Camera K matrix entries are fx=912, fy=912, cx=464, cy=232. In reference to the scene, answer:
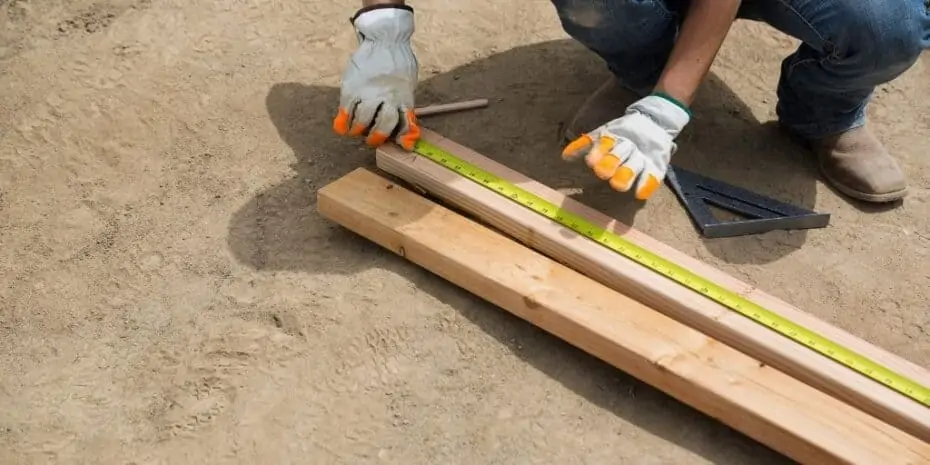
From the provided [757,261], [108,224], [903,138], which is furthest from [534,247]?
[903,138]

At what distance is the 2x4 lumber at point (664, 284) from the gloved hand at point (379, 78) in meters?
0.11

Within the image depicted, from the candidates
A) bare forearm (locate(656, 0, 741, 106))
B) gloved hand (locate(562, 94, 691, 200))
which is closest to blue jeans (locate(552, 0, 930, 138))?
bare forearm (locate(656, 0, 741, 106))

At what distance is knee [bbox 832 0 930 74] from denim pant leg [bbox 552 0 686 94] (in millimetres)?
489

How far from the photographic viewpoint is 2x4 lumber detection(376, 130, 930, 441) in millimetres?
2080

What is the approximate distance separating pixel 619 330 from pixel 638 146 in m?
0.53

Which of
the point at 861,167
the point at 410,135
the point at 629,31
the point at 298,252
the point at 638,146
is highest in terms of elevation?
the point at 629,31

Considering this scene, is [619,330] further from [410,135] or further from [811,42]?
[811,42]

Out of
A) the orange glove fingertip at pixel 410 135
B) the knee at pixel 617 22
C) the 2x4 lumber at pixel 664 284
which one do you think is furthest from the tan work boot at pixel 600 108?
the orange glove fingertip at pixel 410 135

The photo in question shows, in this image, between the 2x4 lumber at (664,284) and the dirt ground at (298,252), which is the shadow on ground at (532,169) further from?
the 2x4 lumber at (664,284)

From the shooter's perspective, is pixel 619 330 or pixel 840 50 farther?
pixel 840 50

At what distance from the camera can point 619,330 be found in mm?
2195

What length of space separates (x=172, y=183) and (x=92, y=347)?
66 centimetres

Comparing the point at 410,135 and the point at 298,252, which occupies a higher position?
the point at 410,135

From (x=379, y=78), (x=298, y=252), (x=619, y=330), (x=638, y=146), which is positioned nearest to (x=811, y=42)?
(x=638, y=146)
